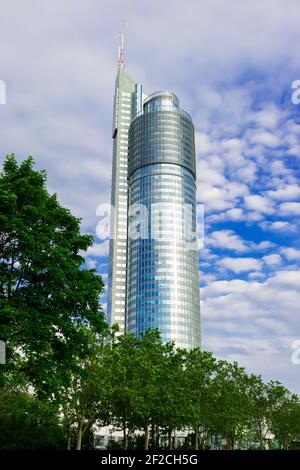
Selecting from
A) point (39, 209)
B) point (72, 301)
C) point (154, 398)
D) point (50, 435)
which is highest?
point (39, 209)

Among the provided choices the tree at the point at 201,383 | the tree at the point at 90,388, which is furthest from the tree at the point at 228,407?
the tree at the point at 90,388

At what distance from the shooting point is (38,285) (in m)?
28.3

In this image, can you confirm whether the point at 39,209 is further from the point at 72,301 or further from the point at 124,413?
the point at 124,413

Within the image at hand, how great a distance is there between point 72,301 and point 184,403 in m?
37.3

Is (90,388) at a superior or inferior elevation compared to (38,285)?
inferior

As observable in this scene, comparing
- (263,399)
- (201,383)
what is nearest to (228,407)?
(201,383)

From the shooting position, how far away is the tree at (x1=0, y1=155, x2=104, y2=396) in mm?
26656

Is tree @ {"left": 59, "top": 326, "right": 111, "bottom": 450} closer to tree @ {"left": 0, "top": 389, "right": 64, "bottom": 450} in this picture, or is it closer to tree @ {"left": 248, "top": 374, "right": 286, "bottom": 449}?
tree @ {"left": 0, "top": 389, "right": 64, "bottom": 450}

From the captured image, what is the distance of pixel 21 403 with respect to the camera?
51094mm

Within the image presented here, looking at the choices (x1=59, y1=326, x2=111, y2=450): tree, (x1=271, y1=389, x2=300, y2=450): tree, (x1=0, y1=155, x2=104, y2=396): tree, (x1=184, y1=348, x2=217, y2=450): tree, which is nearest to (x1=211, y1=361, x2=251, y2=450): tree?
(x1=184, y1=348, x2=217, y2=450): tree

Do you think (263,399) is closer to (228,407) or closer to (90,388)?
(228,407)

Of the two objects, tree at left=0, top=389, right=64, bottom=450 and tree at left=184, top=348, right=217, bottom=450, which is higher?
tree at left=184, top=348, right=217, bottom=450

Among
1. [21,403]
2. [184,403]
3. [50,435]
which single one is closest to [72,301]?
[21,403]
